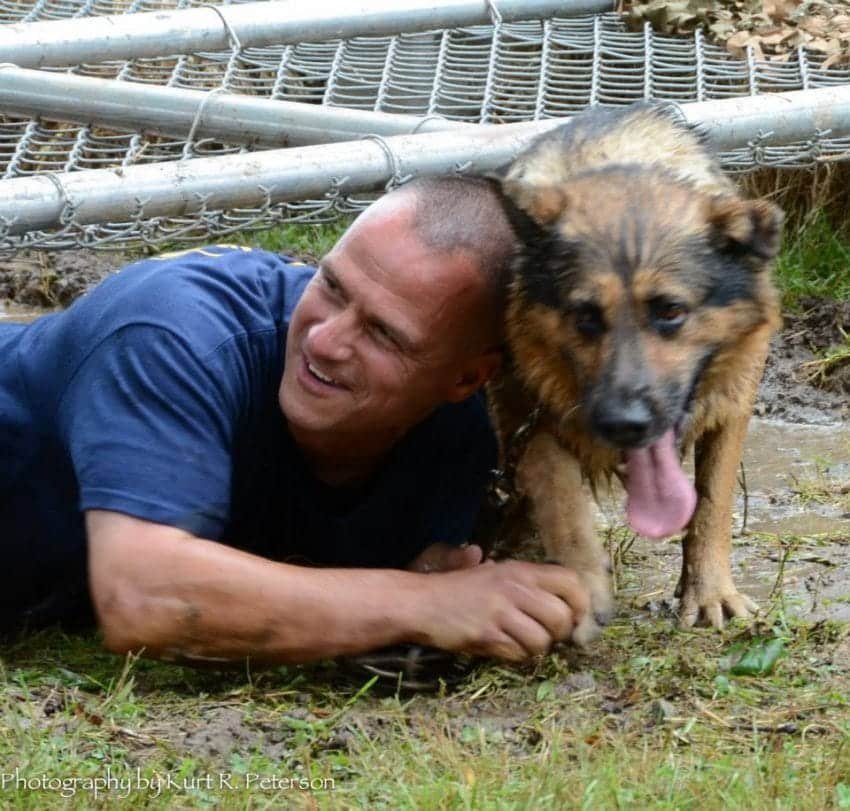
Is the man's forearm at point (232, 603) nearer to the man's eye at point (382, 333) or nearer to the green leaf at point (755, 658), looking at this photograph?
the man's eye at point (382, 333)

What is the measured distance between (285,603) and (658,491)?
4.00 ft

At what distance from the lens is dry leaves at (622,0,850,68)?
743cm

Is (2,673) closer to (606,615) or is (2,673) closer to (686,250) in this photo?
(606,615)

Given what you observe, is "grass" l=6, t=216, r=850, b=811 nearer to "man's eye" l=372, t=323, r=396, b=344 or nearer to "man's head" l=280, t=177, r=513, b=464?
"man's head" l=280, t=177, r=513, b=464

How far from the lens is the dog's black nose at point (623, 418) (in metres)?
4.05

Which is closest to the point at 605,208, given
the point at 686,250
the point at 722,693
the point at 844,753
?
the point at 686,250

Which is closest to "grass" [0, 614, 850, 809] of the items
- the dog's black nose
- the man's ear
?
the dog's black nose

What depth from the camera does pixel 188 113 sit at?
6.06m

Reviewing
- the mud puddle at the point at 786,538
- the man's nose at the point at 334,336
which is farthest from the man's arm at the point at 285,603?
the mud puddle at the point at 786,538

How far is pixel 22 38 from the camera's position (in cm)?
657

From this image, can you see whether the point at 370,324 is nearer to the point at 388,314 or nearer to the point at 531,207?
the point at 388,314

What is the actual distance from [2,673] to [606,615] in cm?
163

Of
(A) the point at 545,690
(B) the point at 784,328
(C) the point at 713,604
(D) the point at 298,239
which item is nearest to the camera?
(A) the point at 545,690

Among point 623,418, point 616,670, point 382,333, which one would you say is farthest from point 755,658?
point 382,333
